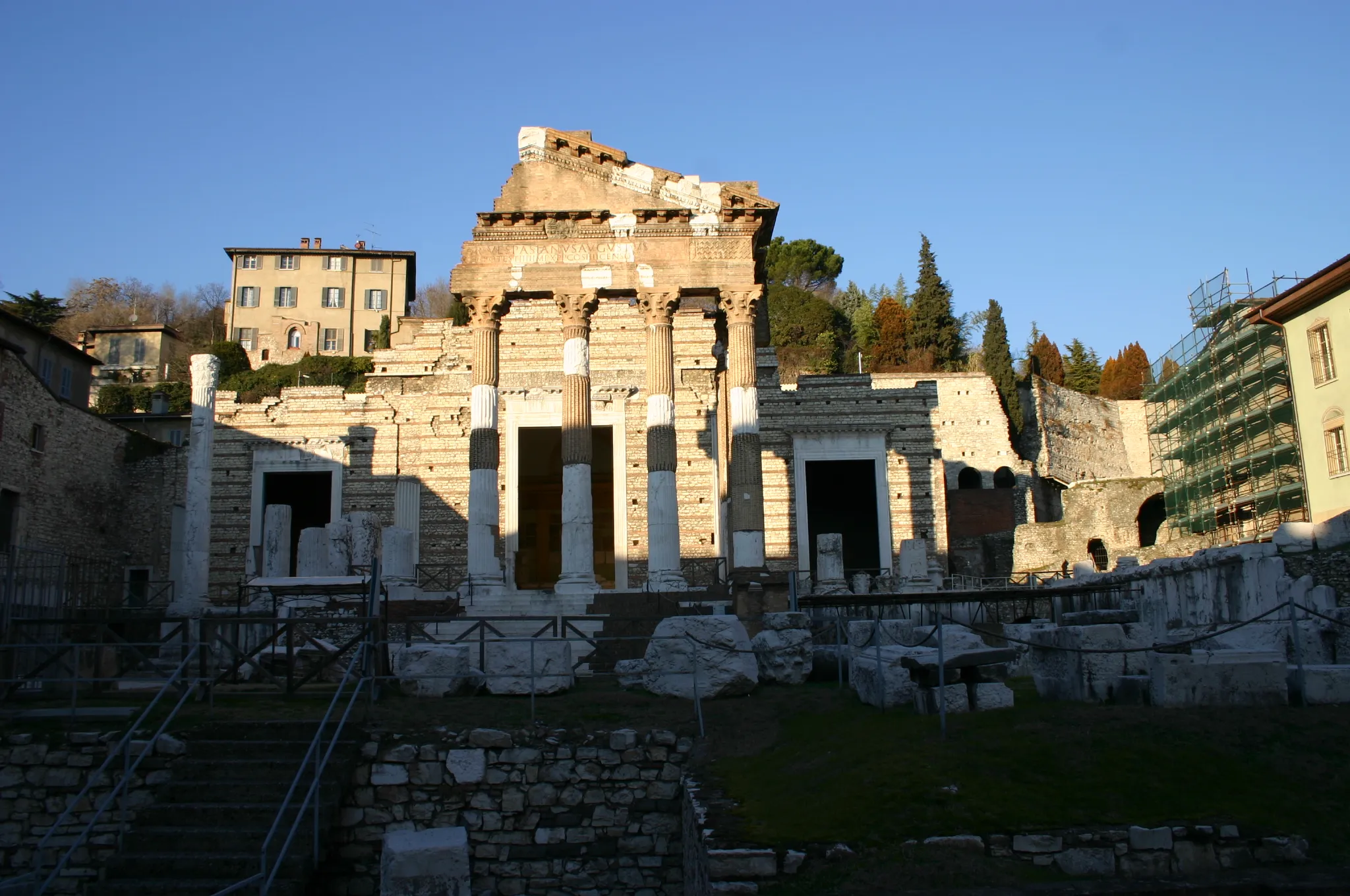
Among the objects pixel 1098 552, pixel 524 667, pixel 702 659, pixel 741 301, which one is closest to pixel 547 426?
pixel 741 301

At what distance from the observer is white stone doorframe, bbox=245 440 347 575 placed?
101 ft

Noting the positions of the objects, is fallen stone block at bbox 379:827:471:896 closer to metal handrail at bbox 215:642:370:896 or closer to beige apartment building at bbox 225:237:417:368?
metal handrail at bbox 215:642:370:896

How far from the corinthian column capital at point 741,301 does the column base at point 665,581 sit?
514cm

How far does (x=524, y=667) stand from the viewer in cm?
1471

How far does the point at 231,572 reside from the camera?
30.5m

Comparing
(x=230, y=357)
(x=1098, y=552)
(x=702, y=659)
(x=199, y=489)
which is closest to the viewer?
(x=702, y=659)

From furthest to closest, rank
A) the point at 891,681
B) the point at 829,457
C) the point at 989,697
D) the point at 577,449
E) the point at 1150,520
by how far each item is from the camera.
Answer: the point at 1150,520
the point at 829,457
the point at 577,449
the point at 891,681
the point at 989,697

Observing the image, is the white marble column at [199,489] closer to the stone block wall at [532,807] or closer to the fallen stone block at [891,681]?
the stone block wall at [532,807]

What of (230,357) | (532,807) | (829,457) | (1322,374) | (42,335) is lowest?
(532,807)

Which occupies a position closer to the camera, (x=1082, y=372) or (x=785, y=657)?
(x=785, y=657)

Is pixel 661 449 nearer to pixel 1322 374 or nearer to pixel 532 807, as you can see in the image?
pixel 532 807

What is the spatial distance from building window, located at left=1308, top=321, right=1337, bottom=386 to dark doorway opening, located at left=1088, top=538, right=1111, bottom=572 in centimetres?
1298

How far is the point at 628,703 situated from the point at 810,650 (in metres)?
2.86

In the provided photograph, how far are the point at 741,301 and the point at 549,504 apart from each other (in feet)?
43.7
